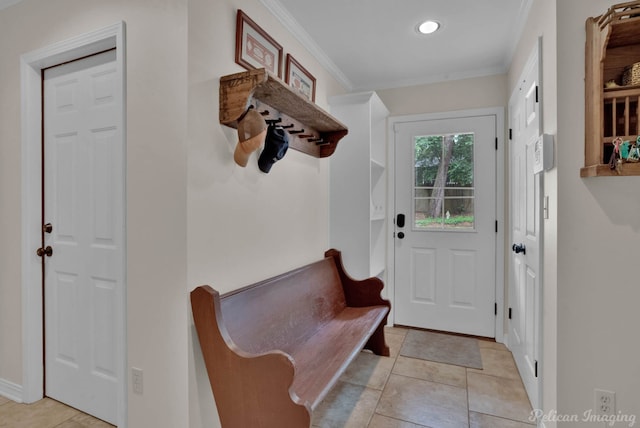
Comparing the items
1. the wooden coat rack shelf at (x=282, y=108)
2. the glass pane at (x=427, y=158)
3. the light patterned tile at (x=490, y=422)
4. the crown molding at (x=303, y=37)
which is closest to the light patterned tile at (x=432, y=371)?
the light patterned tile at (x=490, y=422)

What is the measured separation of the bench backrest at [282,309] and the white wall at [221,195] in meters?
0.10

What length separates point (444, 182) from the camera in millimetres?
3123

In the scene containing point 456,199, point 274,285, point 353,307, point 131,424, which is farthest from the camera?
point 456,199

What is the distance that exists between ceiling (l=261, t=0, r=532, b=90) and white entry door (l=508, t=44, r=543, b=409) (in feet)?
1.33

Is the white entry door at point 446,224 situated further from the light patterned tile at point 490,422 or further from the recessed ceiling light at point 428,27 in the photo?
the light patterned tile at point 490,422

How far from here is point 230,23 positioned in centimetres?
171

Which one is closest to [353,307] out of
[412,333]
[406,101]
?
[412,333]

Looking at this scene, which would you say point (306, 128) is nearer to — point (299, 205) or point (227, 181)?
point (299, 205)

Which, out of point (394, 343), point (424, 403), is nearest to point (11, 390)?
point (424, 403)

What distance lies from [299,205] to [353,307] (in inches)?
37.1

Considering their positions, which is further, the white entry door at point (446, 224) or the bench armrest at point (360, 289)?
the white entry door at point (446, 224)

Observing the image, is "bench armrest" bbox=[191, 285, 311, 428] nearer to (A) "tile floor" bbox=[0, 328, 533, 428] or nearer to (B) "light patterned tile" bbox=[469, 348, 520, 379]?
(A) "tile floor" bbox=[0, 328, 533, 428]

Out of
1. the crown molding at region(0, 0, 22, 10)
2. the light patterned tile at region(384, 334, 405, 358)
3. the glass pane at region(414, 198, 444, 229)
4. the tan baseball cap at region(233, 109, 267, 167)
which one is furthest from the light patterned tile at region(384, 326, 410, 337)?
the crown molding at region(0, 0, 22, 10)

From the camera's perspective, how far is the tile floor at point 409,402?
185cm
